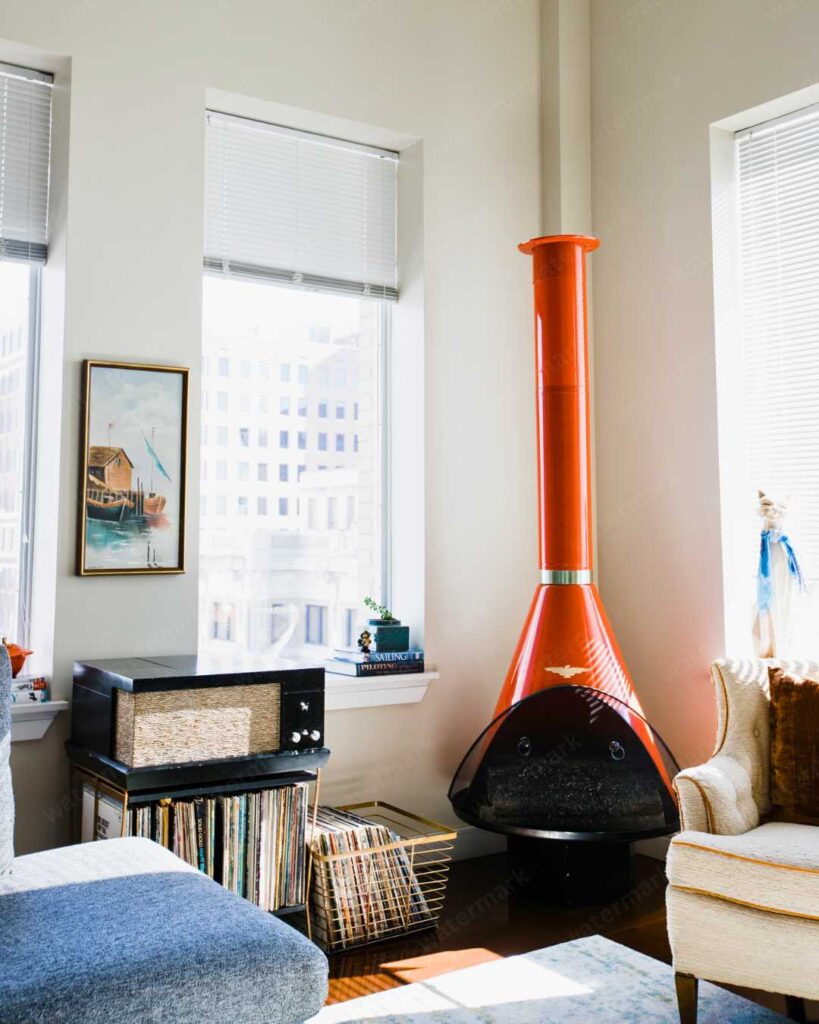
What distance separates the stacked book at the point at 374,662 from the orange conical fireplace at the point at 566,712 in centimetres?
37

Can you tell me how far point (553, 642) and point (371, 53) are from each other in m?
2.18

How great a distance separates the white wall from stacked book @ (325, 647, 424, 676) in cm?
13

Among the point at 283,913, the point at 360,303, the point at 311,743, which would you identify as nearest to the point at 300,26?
the point at 360,303

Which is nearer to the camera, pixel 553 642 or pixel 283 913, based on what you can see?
pixel 283 913

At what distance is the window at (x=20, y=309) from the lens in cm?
290

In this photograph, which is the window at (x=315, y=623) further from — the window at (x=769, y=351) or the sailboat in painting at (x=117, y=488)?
the window at (x=769, y=351)

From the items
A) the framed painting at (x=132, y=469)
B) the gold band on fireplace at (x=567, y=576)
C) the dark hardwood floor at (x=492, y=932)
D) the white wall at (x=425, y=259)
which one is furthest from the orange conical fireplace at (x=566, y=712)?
the framed painting at (x=132, y=469)

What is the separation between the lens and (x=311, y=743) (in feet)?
8.68

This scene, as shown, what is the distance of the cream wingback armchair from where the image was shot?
6.74ft

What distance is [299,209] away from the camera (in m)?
3.42

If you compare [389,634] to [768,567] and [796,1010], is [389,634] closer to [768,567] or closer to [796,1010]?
[768,567]

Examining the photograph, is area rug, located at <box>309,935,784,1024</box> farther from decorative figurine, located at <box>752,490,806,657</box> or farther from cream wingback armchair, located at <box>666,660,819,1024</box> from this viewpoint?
decorative figurine, located at <box>752,490,806,657</box>

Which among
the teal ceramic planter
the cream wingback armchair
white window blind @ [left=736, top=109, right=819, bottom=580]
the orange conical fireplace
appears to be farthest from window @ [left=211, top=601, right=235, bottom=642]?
white window blind @ [left=736, top=109, right=819, bottom=580]

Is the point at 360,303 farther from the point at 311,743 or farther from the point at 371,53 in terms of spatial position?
the point at 311,743
